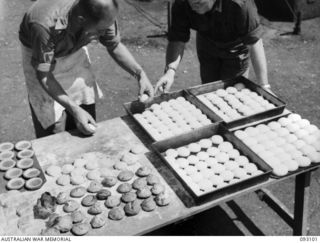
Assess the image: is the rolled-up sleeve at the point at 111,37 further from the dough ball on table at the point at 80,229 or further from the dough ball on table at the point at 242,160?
the dough ball on table at the point at 80,229

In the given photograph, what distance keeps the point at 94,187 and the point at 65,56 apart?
1.06 metres

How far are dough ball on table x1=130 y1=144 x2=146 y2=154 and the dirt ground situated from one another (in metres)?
1.31

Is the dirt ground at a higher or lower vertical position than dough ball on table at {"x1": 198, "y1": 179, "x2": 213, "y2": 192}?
lower

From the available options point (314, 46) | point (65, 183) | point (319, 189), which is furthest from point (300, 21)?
point (65, 183)

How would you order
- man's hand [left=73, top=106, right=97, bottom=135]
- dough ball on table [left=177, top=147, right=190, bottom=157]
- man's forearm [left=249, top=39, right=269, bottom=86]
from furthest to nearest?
man's forearm [left=249, top=39, right=269, bottom=86]
man's hand [left=73, top=106, right=97, bottom=135]
dough ball on table [left=177, top=147, right=190, bottom=157]

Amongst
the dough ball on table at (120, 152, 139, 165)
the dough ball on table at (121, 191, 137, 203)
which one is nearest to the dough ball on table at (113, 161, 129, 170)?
the dough ball on table at (120, 152, 139, 165)

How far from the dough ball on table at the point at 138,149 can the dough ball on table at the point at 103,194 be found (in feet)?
1.36

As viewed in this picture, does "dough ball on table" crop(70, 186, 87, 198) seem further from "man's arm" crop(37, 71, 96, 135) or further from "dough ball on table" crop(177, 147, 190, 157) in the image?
A: "dough ball on table" crop(177, 147, 190, 157)

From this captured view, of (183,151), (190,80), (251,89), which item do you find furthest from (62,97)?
(190,80)

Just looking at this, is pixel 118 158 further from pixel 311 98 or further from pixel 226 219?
pixel 311 98

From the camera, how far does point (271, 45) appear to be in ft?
23.0

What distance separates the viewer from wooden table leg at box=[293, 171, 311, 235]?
287 centimetres

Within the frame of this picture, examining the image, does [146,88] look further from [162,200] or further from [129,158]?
[162,200]

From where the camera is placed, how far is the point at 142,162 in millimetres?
2701
